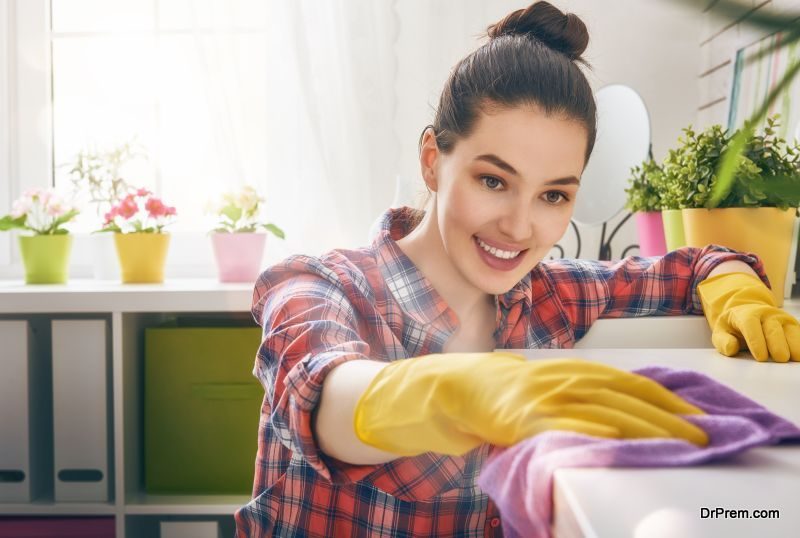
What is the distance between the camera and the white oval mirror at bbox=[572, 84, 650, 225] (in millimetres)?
1789

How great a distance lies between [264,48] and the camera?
2.25 m

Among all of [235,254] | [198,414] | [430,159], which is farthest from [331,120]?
[430,159]

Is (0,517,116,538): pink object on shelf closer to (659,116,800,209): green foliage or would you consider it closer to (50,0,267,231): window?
(50,0,267,231): window

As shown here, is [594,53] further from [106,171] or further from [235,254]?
[106,171]

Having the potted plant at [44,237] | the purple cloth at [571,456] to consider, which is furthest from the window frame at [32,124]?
the purple cloth at [571,456]

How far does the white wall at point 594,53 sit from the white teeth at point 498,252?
994mm

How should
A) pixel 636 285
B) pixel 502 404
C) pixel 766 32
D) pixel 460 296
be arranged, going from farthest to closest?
1. pixel 636 285
2. pixel 460 296
3. pixel 502 404
4. pixel 766 32

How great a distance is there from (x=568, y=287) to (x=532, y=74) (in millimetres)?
373

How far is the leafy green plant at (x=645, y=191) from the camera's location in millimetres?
1603

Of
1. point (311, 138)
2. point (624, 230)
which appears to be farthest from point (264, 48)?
point (624, 230)

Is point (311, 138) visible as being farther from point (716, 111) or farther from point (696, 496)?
point (696, 496)

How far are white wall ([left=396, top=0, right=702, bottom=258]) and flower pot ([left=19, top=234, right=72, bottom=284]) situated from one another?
85 cm

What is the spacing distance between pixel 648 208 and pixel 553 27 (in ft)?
1.88

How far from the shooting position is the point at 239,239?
1895mm
